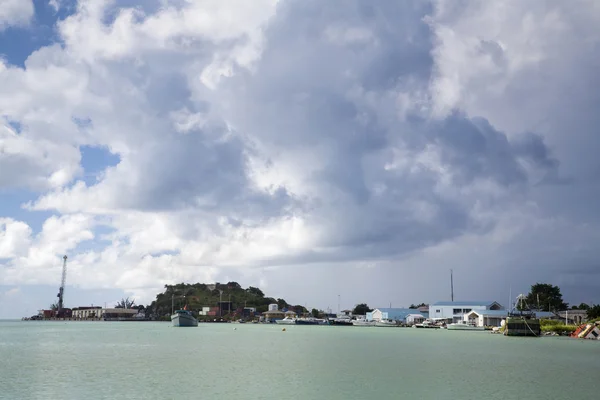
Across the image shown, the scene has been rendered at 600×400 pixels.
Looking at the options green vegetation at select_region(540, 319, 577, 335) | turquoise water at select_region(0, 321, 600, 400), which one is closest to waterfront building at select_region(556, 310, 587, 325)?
green vegetation at select_region(540, 319, 577, 335)

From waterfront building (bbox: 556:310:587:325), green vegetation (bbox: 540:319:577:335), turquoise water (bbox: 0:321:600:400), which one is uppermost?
waterfront building (bbox: 556:310:587:325)

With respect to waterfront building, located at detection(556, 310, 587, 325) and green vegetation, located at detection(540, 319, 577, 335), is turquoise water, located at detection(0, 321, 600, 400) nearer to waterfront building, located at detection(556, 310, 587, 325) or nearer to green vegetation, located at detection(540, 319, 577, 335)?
green vegetation, located at detection(540, 319, 577, 335)

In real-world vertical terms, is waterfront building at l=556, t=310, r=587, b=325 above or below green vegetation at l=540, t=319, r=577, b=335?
above

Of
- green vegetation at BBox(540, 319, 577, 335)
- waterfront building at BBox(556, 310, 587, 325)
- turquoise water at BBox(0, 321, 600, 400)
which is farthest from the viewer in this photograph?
waterfront building at BBox(556, 310, 587, 325)

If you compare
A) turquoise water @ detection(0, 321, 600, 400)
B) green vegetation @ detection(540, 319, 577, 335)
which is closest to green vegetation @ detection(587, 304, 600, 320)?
green vegetation @ detection(540, 319, 577, 335)

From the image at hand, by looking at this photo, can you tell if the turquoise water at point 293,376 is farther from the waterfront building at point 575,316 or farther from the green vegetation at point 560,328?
the waterfront building at point 575,316

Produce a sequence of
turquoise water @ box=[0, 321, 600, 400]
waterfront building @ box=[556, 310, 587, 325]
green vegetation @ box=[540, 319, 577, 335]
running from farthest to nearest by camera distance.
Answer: waterfront building @ box=[556, 310, 587, 325]
green vegetation @ box=[540, 319, 577, 335]
turquoise water @ box=[0, 321, 600, 400]

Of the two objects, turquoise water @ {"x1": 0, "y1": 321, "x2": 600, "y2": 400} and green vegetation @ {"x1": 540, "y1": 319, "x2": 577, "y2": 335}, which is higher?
green vegetation @ {"x1": 540, "y1": 319, "x2": 577, "y2": 335}

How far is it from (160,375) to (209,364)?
1304 cm

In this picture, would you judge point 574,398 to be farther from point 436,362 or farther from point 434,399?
point 436,362

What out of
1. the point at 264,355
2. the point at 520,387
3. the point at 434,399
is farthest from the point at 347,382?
the point at 264,355

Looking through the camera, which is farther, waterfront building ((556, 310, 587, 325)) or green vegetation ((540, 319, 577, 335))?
waterfront building ((556, 310, 587, 325))

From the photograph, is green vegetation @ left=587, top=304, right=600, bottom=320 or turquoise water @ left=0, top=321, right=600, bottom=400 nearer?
turquoise water @ left=0, top=321, right=600, bottom=400

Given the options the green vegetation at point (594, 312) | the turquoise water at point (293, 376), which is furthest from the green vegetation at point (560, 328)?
the turquoise water at point (293, 376)
